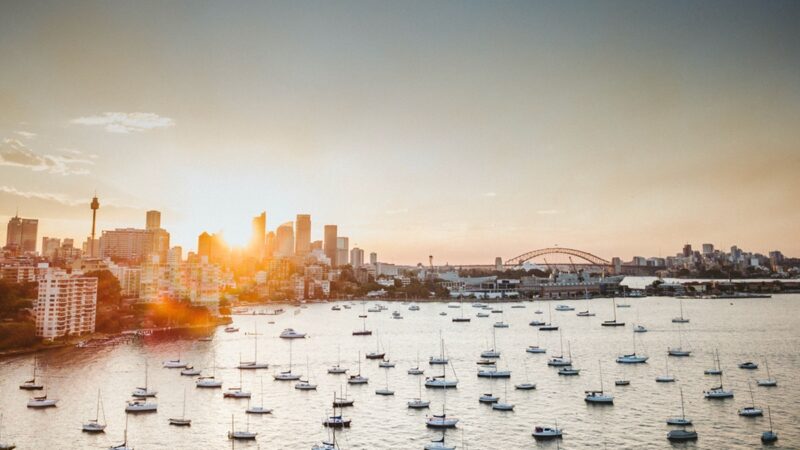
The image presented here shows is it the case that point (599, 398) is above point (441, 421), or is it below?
above

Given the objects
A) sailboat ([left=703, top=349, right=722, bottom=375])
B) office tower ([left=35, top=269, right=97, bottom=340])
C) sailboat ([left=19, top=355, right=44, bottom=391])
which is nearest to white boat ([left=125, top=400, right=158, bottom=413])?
sailboat ([left=19, top=355, right=44, bottom=391])

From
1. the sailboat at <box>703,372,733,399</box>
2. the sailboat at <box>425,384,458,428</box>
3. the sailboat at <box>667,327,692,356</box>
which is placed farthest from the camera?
the sailboat at <box>667,327,692,356</box>

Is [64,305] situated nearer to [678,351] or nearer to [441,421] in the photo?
[441,421]

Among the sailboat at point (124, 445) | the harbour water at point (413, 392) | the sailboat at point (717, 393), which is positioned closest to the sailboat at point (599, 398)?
the harbour water at point (413, 392)

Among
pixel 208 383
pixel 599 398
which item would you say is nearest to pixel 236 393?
pixel 208 383

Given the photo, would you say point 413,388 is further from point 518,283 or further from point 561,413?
point 518,283

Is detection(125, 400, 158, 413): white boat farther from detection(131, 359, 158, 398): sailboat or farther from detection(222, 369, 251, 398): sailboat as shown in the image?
detection(222, 369, 251, 398): sailboat

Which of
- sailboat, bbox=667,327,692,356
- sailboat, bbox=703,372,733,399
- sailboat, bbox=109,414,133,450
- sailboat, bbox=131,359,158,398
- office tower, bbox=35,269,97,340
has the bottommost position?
sailboat, bbox=109,414,133,450
